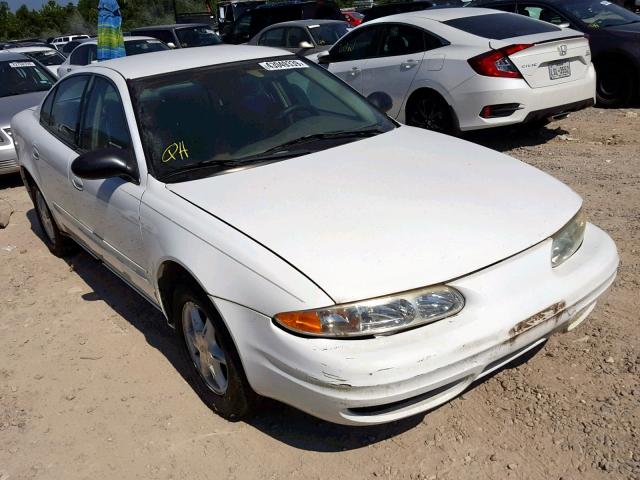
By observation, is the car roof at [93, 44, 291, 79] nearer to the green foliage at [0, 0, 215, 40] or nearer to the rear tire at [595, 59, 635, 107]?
the rear tire at [595, 59, 635, 107]

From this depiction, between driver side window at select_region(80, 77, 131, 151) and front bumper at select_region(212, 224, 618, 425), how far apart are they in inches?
56.8

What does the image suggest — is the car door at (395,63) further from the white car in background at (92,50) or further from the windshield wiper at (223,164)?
the white car in background at (92,50)

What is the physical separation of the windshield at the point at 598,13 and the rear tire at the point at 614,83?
21.5 inches

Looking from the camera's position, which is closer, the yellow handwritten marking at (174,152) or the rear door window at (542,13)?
the yellow handwritten marking at (174,152)

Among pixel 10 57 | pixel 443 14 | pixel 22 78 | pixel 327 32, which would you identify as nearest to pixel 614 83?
pixel 443 14

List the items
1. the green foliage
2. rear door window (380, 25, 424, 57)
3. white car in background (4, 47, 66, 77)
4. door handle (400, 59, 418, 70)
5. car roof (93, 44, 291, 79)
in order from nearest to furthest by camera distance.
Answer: car roof (93, 44, 291, 79) → door handle (400, 59, 418, 70) → rear door window (380, 25, 424, 57) → white car in background (4, 47, 66, 77) → the green foliage

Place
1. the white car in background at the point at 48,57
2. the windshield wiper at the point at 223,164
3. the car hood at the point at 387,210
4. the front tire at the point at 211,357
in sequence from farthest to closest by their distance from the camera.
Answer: the white car in background at the point at 48,57, the windshield wiper at the point at 223,164, the front tire at the point at 211,357, the car hood at the point at 387,210

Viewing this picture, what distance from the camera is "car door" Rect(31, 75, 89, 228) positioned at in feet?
14.2

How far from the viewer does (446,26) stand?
746cm

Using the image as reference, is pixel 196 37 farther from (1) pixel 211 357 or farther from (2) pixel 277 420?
(2) pixel 277 420

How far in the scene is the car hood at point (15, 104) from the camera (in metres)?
7.83

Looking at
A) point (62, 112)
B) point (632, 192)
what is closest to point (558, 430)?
point (632, 192)

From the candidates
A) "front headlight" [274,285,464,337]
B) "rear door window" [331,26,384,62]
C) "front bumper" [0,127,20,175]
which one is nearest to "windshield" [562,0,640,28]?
"rear door window" [331,26,384,62]

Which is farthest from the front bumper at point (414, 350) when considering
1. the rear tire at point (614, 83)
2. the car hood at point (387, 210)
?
the rear tire at point (614, 83)
